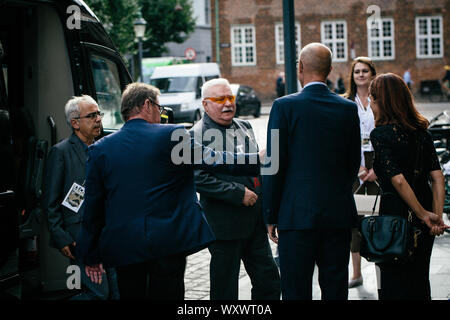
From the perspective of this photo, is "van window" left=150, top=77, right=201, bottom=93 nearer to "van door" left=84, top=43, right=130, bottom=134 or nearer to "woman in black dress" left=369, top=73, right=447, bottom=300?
"van door" left=84, top=43, right=130, bottom=134

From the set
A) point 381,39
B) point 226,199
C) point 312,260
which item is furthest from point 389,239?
point 381,39

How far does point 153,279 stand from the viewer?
4039 millimetres

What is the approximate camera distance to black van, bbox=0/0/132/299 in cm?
578

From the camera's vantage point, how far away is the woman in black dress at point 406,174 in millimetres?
4492

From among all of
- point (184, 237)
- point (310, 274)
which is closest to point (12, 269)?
point (184, 237)

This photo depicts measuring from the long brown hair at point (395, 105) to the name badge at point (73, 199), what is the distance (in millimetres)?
2140

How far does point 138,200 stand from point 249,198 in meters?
1.28

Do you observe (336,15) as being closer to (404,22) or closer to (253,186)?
(404,22)

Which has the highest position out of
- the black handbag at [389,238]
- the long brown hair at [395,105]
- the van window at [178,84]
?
the van window at [178,84]

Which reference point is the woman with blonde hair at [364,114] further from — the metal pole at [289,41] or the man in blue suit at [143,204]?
the man in blue suit at [143,204]

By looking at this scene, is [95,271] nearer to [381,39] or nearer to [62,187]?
[62,187]

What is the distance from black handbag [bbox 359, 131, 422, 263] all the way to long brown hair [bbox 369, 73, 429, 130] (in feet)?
0.67

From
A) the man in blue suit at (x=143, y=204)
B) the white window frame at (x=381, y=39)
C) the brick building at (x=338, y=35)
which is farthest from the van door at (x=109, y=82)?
the white window frame at (x=381, y=39)

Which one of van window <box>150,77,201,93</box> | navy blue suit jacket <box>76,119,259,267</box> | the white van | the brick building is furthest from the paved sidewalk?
the brick building
